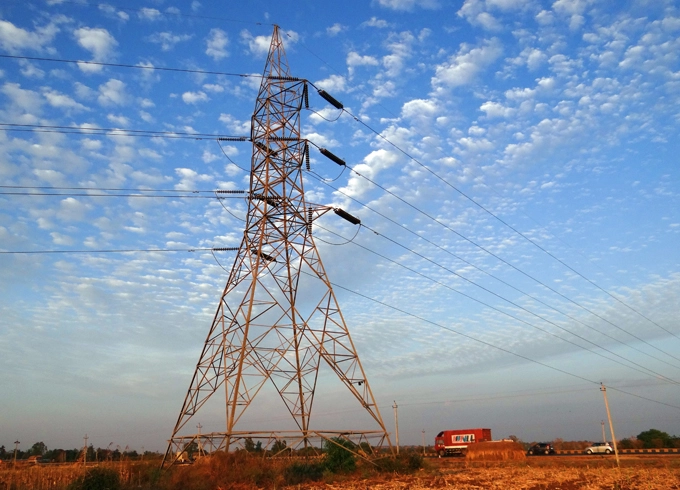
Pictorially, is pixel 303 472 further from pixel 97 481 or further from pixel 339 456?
pixel 97 481

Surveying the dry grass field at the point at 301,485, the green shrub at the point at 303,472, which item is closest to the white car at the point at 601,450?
the dry grass field at the point at 301,485

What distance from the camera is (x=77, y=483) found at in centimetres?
2227

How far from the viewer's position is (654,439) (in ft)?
254

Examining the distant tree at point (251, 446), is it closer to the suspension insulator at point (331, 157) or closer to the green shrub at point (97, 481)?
the green shrub at point (97, 481)

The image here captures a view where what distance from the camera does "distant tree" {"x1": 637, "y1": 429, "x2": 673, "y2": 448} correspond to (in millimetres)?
74875

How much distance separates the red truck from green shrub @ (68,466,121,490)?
51038mm

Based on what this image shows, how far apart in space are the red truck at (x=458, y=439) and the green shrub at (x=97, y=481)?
5104cm

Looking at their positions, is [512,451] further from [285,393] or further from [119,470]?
[119,470]

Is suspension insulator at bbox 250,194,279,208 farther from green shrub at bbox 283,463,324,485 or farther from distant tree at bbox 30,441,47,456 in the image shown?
distant tree at bbox 30,441,47,456

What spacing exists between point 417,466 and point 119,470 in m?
16.4

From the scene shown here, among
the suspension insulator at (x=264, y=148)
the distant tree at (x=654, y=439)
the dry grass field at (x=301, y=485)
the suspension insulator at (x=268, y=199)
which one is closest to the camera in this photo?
the dry grass field at (x=301, y=485)

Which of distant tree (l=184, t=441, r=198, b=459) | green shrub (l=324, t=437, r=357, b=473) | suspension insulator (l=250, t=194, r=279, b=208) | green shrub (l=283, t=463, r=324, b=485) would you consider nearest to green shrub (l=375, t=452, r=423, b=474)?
→ green shrub (l=324, t=437, r=357, b=473)

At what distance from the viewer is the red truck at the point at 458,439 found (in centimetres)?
6662

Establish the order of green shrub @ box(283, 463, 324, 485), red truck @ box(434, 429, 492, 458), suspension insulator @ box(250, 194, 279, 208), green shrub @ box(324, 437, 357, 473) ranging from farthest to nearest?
red truck @ box(434, 429, 492, 458), suspension insulator @ box(250, 194, 279, 208), green shrub @ box(324, 437, 357, 473), green shrub @ box(283, 463, 324, 485)
